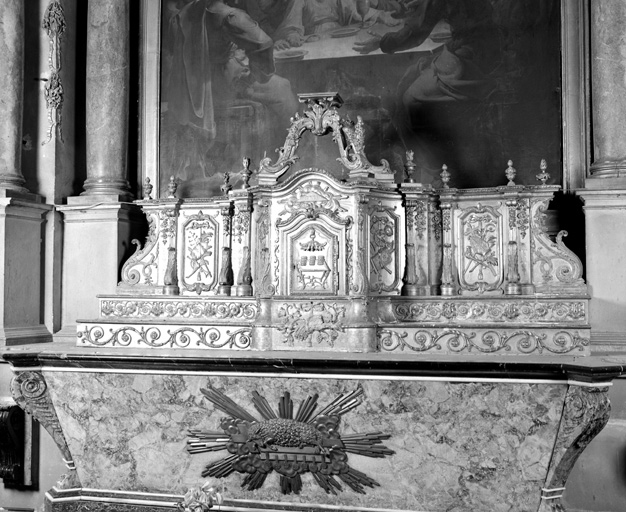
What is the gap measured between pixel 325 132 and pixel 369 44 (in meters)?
1.32

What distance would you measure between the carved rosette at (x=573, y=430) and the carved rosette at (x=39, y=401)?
335 centimetres

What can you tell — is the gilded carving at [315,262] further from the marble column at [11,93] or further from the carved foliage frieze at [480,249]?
the marble column at [11,93]

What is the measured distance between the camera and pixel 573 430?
5.30 metres

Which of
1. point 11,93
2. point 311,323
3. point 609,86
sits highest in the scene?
point 11,93

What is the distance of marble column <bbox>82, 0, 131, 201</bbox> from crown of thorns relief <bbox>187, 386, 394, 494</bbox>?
2800 mm

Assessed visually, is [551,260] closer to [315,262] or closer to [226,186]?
[315,262]

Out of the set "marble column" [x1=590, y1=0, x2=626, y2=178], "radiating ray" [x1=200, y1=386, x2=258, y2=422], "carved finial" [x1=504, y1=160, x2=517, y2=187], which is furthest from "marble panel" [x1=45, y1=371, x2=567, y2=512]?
"marble column" [x1=590, y1=0, x2=626, y2=178]

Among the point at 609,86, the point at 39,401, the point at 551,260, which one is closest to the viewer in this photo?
the point at 39,401

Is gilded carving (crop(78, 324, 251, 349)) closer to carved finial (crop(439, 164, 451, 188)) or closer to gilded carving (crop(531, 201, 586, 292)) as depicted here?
carved finial (crop(439, 164, 451, 188))

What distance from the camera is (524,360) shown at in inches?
214

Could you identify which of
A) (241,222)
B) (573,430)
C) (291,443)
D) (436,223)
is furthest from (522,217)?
(291,443)

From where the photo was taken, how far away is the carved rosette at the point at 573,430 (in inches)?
205

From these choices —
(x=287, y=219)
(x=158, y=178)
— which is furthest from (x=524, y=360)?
(x=158, y=178)

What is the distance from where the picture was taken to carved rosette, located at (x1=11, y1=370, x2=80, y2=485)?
6.18m
